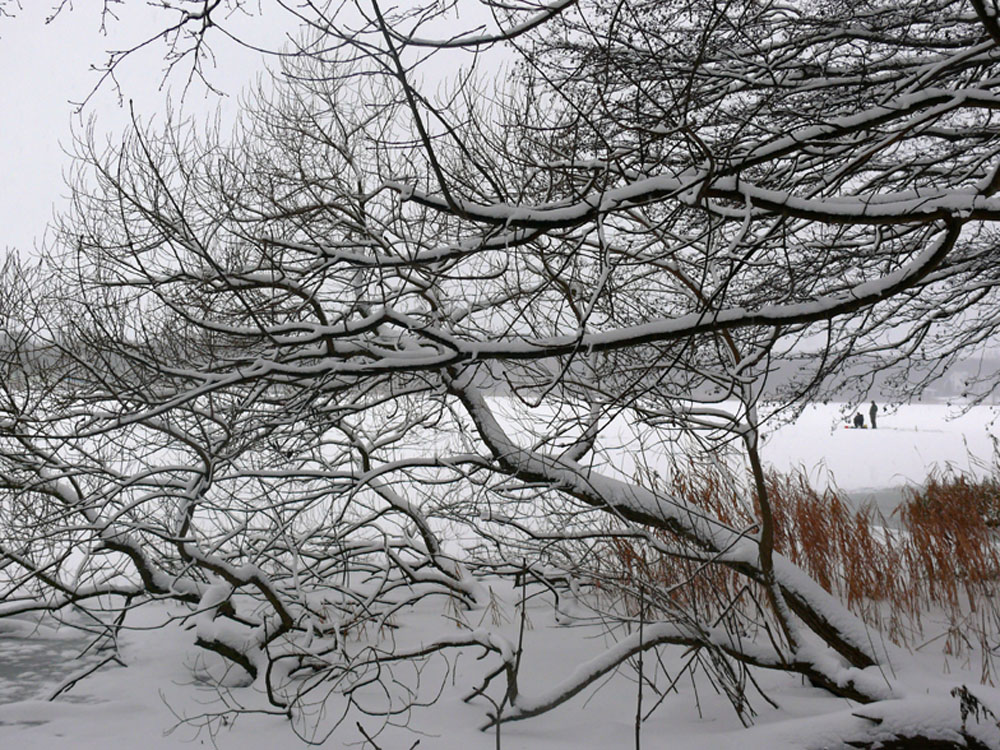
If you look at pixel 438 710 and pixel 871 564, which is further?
pixel 871 564

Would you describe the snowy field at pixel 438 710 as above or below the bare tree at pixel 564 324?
below

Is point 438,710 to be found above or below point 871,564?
below

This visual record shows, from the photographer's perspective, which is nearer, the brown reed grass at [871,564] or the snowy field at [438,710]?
the snowy field at [438,710]

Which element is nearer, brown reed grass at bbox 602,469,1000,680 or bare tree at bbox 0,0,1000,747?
bare tree at bbox 0,0,1000,747

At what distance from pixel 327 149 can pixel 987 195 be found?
21.5 feet

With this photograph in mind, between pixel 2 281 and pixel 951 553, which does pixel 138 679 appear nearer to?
pixel 2 281

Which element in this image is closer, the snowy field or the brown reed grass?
the snowy field

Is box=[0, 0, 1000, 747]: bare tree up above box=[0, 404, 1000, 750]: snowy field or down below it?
above

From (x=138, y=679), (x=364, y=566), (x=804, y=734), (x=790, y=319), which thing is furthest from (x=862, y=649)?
(x=138, y=679)

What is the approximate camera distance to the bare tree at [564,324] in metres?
3.37

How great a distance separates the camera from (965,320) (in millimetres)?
8344

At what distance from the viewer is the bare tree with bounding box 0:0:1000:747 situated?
3.37 metres

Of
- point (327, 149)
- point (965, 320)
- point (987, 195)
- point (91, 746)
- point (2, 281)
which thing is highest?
point (327, 149)

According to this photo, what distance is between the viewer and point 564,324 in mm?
5473
